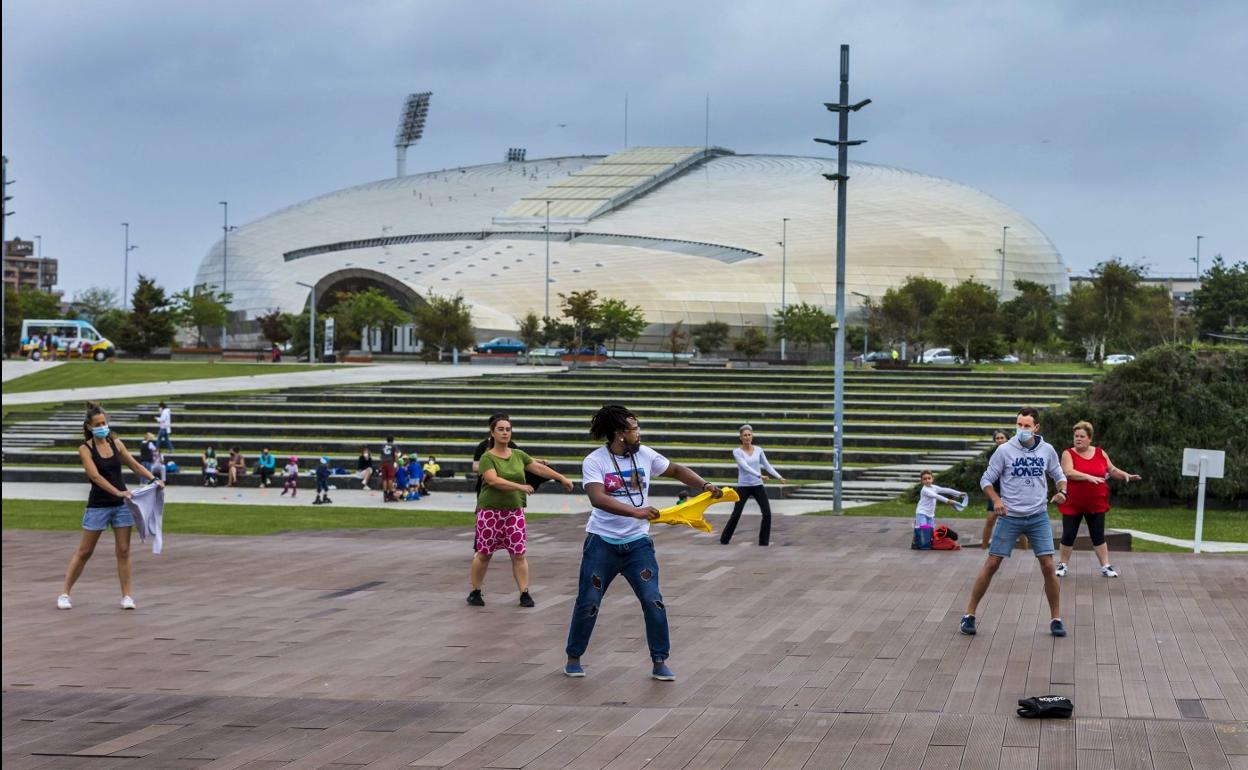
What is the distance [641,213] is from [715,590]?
285 ft

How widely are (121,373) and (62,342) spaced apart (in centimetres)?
1656

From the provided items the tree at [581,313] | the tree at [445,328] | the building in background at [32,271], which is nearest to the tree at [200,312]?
the tree at [445,328]

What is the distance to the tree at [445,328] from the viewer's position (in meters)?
66.6

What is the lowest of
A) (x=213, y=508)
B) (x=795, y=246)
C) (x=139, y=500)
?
(x=213, y=508)

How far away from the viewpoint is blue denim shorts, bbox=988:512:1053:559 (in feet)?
31.2

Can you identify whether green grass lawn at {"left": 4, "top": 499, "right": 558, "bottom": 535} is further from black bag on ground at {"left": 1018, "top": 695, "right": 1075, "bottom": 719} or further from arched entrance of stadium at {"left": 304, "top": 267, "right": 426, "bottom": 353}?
arched entrance of stadium at {"left": 304, "top": 267, "right": 426, "bottom": 353}

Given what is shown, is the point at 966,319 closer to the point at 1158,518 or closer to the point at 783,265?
the point at 783,265

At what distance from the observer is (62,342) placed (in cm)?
6381

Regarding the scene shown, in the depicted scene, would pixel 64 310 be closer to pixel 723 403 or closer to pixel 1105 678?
pixel 723 403

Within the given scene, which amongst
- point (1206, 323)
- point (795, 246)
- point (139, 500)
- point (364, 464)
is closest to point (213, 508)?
point (364, 464)

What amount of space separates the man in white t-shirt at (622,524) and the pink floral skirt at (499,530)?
9.33 ft

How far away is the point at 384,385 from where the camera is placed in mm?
39062

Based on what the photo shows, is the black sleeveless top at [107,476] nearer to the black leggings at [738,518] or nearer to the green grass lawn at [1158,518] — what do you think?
the black leggings at [738,518]

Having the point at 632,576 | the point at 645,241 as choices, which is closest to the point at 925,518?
the point at 632,576
